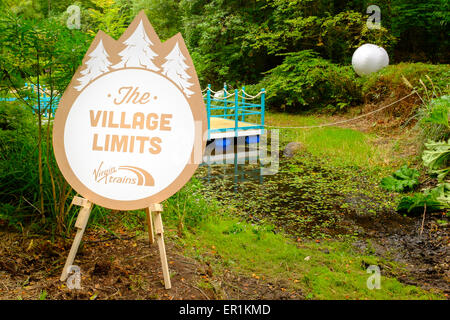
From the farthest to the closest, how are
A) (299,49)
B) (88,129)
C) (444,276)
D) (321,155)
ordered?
(299,49) → (321,155) → (444,276) → (88,129)

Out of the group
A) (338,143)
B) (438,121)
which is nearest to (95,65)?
(438,121)

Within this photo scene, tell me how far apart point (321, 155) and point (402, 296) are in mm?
4769

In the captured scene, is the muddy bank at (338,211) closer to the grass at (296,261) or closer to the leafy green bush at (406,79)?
the grass at (296,261)

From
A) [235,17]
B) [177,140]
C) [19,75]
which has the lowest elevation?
[177,140]

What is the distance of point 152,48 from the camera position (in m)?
2.54

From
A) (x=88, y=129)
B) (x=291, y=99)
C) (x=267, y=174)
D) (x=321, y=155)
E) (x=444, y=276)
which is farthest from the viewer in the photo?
(x=291, y=99)

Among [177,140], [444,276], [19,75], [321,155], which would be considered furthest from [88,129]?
[321,155]

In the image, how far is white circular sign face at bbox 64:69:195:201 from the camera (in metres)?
2.41

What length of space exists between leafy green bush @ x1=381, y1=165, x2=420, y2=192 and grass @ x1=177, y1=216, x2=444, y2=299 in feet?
6.04

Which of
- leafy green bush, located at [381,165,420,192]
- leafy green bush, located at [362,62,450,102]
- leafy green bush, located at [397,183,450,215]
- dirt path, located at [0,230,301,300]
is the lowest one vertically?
dirt path, located at [0,230,301,300]

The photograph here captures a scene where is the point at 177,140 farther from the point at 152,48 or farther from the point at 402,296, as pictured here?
the point at 402,296

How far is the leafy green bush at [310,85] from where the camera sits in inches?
428

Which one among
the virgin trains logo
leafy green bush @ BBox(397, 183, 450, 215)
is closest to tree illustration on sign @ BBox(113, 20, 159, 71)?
the virgin trains logo

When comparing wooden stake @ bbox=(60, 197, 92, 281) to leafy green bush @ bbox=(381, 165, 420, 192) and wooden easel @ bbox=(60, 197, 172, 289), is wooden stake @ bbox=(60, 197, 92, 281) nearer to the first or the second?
wooden easel @ bbox=(60, 197, 172, 289)
